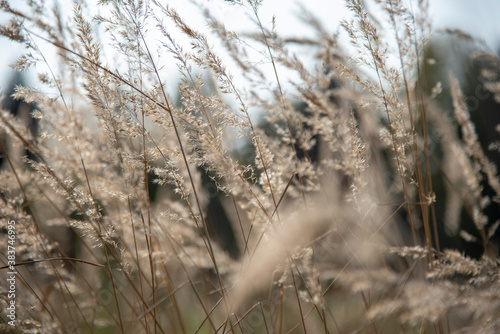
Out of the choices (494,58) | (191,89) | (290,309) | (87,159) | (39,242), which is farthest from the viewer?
(290,309)

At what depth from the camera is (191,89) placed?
1.36 metres

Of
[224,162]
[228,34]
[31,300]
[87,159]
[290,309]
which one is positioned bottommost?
[290,309]

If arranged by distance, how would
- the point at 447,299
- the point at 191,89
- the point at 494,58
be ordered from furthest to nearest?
the point at 494,58 → the point at 191,89 → the point at 447,299

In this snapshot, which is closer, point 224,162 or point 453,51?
point 224,162

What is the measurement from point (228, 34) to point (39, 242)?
1.06 meters

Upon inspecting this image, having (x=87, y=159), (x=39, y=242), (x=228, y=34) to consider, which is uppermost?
(x=228, y=34)

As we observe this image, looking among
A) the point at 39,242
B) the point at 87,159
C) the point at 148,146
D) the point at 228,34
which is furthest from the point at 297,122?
the point at 39,242

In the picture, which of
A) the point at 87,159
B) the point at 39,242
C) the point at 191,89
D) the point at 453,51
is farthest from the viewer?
the point at 453,51

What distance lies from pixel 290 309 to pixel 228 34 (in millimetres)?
1625

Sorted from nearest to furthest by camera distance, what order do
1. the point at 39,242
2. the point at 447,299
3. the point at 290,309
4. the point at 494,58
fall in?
the point at 447,299
the point at 39,242
the point at 494,58
the point at 290,309

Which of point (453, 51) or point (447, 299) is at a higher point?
point (453, 51)

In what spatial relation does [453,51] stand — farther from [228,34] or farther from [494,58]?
[228,34]

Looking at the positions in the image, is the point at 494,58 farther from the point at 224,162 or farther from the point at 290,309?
the point at 290,309

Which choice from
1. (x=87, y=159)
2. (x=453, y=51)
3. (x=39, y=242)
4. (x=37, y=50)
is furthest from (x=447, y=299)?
(x=453, y=51)
